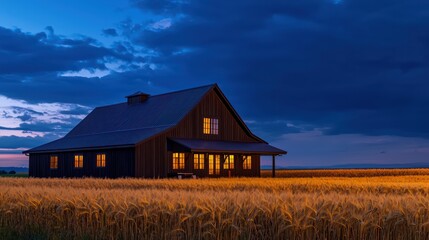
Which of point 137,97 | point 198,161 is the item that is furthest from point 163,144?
point 137,97

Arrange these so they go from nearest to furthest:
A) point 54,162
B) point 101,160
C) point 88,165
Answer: point 101,160 → point 88,165 → point 54,162

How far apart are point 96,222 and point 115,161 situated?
32.3 metres

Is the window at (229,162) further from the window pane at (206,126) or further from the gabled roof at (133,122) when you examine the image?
the gabled roof at (133,122)

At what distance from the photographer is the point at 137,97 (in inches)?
2130

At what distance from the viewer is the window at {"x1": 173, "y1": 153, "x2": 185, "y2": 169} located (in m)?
43.5

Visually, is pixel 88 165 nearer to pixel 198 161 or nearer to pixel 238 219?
pixel 198 161

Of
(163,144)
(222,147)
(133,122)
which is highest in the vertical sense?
(133,122)

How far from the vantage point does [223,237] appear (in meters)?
9.06

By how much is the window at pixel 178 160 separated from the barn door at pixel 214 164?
3098mm

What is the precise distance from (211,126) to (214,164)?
11.5 ft

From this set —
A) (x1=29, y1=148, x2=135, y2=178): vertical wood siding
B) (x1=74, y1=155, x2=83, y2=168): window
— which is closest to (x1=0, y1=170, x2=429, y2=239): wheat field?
(x1=29, y1=148, x2=135, y2=178): vertical wood siding

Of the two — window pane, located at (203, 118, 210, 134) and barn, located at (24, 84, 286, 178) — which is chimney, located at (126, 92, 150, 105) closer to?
barn, located at (24, 84, 286, 178)

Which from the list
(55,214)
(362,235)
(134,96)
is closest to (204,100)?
(134,96)

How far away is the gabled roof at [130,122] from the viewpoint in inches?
1752
